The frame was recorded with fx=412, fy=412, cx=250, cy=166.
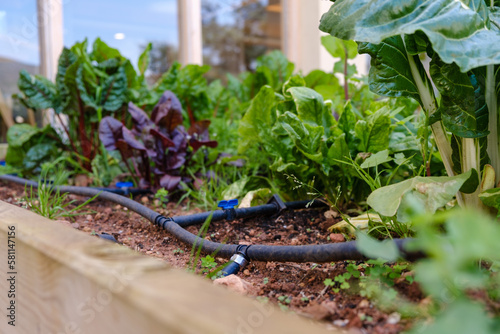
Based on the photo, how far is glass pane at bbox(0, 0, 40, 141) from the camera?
8.86ft

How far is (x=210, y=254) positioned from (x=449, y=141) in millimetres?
646

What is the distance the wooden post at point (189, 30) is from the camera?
327cm

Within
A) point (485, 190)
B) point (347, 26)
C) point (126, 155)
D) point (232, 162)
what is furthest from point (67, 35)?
point (485, 190)

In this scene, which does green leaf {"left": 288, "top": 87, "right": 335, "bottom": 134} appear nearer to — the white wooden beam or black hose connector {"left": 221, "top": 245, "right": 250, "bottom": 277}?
black hose connector {"left": 221, "top": 245, "right": 250, "bottom": 277}

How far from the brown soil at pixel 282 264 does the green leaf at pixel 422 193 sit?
0.15 metres

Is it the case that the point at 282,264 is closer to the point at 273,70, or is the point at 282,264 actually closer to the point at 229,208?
the point at 229,208

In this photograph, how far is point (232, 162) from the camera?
71.4 inches

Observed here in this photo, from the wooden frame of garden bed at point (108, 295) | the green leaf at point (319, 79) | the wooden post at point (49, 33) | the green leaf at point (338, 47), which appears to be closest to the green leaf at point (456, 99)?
the wooden frame of garden bed at point (108, 295)

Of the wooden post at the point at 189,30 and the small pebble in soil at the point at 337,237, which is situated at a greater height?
the wooden post at the point at 189,30

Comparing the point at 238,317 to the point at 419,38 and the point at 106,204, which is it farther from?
the point at 106,204

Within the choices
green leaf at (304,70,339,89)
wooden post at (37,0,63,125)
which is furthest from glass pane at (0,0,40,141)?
green leaf at (304,70,339,89)

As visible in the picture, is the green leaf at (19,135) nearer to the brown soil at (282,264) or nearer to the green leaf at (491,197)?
the brown soil at (282,264)

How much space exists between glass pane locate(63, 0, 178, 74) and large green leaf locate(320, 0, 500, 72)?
2.63 meters

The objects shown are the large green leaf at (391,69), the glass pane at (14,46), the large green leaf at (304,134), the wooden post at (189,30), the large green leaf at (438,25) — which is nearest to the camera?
the large green leaf at (438,25)
